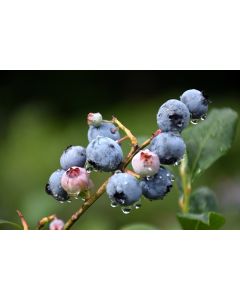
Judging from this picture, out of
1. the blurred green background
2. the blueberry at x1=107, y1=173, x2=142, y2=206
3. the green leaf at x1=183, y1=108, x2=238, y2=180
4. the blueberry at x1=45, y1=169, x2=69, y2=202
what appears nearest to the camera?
the blueberry at x1=107, y1=173, x2=142, y2=206

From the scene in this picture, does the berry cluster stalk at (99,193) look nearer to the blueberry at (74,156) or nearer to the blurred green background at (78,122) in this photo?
the blueberry at (74,156)

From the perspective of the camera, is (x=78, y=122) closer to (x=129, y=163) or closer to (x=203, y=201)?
(x=203, y=201)

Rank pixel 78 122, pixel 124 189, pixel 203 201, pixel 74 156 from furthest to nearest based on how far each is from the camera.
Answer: pixel 78 122 < pixel 203 201 < pixel 74 156 < pixel 124 189

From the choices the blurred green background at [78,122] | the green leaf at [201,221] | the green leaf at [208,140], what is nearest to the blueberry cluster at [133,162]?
the green leaf at [201,221]

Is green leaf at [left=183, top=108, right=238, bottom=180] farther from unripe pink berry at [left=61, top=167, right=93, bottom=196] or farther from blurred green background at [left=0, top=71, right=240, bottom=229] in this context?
blurred green background at [left=0, top=71, right=240, bottom=229]

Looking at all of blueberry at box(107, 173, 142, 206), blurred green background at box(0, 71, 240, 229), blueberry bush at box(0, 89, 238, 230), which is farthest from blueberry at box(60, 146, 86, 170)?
blurred green background at box(0, 71, 240, 229)

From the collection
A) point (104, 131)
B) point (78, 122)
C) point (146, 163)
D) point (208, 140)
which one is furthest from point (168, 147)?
point (78, 122)

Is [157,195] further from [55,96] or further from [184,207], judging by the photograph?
[55,96]
